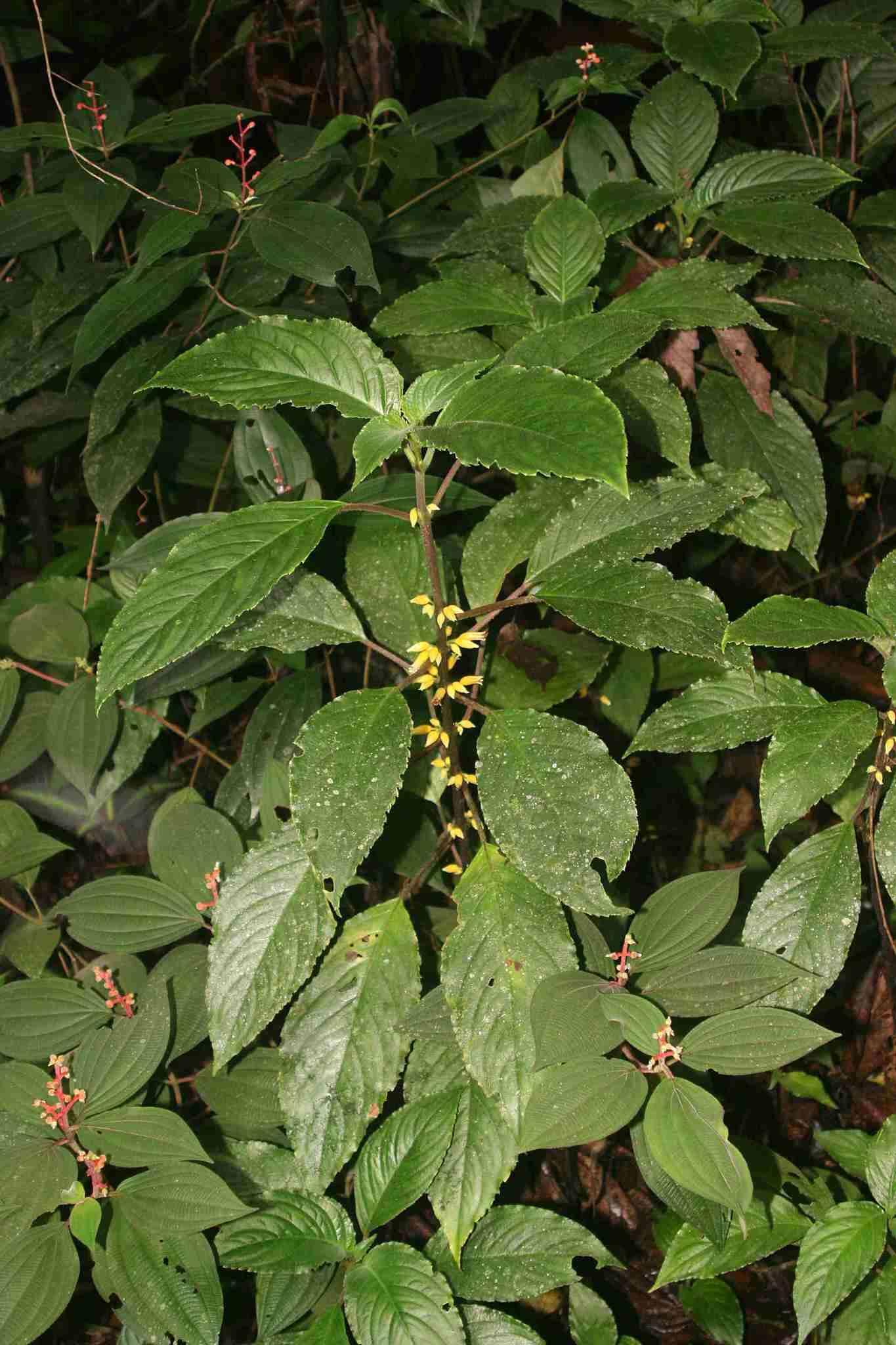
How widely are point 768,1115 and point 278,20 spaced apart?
2253 mm

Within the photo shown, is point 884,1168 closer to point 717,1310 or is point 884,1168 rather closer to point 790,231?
point 717,1310

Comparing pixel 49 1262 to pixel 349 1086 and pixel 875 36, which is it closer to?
pixel 349 1086

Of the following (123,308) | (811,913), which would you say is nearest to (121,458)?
(123,308)

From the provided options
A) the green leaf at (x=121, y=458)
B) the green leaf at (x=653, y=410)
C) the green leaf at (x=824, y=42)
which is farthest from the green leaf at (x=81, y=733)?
the green leaf at (x=824, y=42)

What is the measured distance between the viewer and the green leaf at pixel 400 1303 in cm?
110

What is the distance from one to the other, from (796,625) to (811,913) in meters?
0.31

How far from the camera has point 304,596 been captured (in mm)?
1249

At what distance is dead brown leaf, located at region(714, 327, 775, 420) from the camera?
1448mm

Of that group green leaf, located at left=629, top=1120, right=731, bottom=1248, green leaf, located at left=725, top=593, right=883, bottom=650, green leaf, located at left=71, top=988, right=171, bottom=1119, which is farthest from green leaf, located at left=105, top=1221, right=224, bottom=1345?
green leaf, located at left=725, top=593, right=883, bottom=650

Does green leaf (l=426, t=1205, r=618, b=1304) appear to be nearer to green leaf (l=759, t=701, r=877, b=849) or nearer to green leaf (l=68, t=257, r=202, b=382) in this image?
green leaf (l=759, t=701, r=877, b=849)

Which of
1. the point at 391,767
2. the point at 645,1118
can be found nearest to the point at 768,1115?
the point at 645,1118

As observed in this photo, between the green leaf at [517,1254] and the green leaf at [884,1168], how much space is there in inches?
11.6

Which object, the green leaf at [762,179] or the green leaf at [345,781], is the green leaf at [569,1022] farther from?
the green leaf at [762,179]

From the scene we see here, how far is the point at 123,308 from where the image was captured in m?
1.35
